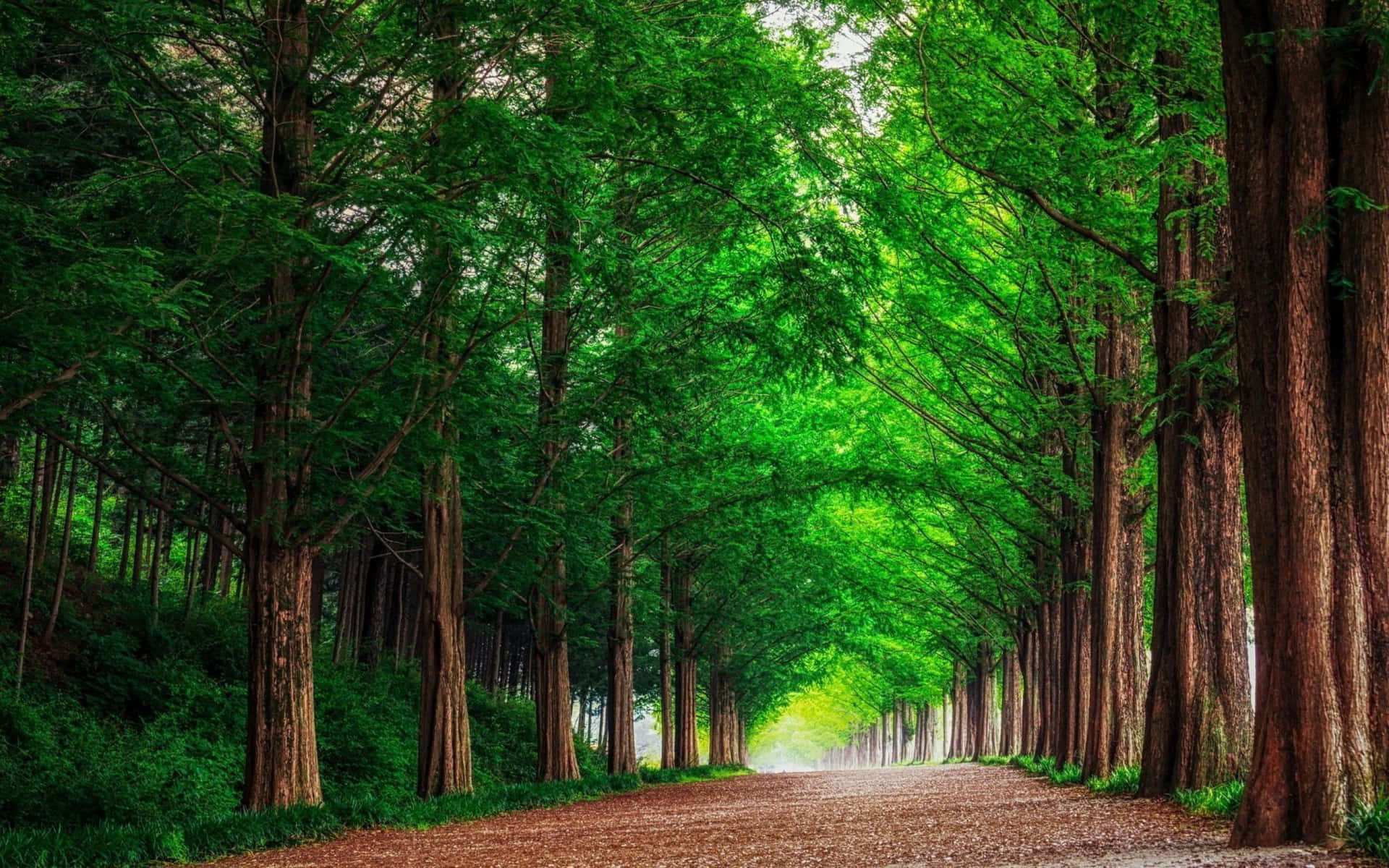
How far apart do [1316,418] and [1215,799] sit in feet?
13.2

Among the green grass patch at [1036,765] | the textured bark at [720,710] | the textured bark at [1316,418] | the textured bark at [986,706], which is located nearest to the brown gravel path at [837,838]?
the textured bark at [1316,418]

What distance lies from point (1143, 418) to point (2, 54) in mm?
13619

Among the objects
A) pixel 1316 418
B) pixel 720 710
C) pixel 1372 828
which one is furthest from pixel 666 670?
pixel 1372 828

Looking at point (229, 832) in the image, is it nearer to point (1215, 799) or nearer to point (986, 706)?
point (1215, 799)

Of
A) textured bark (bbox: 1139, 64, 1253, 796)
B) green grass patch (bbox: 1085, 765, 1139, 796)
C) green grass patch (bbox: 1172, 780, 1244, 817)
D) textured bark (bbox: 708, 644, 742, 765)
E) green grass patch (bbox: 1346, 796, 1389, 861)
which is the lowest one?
textured bark (bbox: 708, 644, 742, 765)

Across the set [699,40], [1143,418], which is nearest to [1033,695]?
[1143,418]

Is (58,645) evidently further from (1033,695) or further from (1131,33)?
(1033,695)

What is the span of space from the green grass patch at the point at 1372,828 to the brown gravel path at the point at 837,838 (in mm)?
200

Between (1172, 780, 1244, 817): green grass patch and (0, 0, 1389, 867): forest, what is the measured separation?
0.10 m

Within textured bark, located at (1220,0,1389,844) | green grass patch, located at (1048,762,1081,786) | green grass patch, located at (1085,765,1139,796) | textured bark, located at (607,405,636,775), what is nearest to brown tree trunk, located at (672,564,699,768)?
textured bark, located at (607,405,636,775)

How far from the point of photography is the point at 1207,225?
10547 mm

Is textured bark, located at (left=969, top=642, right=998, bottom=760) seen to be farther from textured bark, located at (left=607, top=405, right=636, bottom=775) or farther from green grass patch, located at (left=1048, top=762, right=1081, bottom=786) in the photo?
green grass patch, located at (left=1048, top=762, right=1081, bottom=786)

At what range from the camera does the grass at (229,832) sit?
7.12 meters

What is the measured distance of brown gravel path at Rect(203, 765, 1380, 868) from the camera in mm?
6818
